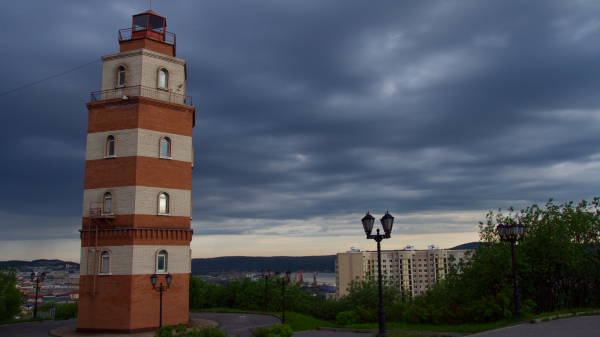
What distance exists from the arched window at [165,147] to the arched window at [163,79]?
11.1ft

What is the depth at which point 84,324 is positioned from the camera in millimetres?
21891

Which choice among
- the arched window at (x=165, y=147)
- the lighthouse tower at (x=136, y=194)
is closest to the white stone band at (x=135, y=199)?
the lighthouse tower at (x=136, y=194)

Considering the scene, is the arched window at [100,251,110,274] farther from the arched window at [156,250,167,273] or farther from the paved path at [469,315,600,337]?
the paved path at [469,315,600,337]

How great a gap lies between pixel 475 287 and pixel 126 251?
→ 61.2ft

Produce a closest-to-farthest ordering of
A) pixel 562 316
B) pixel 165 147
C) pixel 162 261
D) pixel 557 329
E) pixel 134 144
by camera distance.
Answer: pixel 557 329
pixel 562 316
pixel 134 144
pixel 162 261
pixel 165 147

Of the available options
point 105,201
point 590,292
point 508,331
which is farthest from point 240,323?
point 590,292

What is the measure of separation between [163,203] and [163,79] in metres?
7.83

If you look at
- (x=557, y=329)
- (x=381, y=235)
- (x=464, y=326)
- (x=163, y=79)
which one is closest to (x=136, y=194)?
(x=163, y=79)

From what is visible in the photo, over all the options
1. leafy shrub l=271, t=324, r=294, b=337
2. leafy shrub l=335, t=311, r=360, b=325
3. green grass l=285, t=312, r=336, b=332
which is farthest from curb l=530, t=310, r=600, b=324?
green grass l=285, t=312, r=336, b=332

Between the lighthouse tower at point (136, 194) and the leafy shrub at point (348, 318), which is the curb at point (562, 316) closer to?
the leafy shrub at point (348, 318)

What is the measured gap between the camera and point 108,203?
2306 cm

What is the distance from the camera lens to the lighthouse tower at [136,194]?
72.2 feet

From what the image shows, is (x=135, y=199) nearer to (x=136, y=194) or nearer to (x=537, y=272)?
(x=136, y=194)

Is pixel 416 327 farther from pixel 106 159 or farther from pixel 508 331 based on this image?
pixel 106 159
